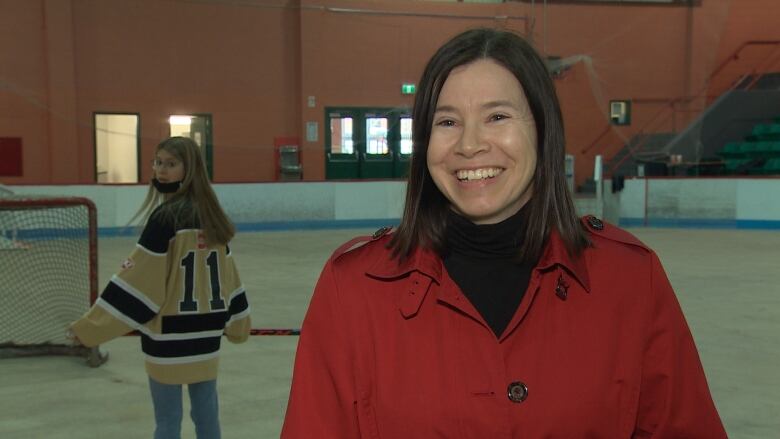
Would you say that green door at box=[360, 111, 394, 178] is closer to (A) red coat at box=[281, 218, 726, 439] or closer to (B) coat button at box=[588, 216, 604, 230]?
(B) coat button at box=[588, 216, 604, 230]

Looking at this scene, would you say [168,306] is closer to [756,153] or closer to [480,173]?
[480,173]

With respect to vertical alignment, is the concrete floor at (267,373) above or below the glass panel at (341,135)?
below

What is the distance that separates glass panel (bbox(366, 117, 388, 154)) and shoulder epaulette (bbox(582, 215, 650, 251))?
17.9m

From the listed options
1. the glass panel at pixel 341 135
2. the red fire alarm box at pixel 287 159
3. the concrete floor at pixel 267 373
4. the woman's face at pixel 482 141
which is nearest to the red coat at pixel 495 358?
the woman's face at pixel 482 141

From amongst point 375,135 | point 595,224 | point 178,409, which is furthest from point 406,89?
point 595,224

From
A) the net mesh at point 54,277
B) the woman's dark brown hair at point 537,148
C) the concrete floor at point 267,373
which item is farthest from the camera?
the net mesh at point 54,277

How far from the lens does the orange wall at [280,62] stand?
17.0 metres

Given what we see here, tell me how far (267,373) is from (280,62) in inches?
571

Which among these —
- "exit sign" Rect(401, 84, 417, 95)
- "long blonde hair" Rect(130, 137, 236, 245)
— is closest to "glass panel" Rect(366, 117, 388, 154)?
"exit sign" Rect(401, 84, 417, 95)

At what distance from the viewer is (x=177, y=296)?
10.3ft

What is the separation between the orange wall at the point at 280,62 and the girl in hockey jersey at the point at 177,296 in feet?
45.3

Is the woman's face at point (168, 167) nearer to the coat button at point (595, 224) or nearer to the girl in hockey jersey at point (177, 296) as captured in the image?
the girl in hockey jersey at point (177, 296)

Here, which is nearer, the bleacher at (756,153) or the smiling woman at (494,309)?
the smiling woman at (494,309)

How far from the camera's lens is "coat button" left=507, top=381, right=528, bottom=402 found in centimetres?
128
